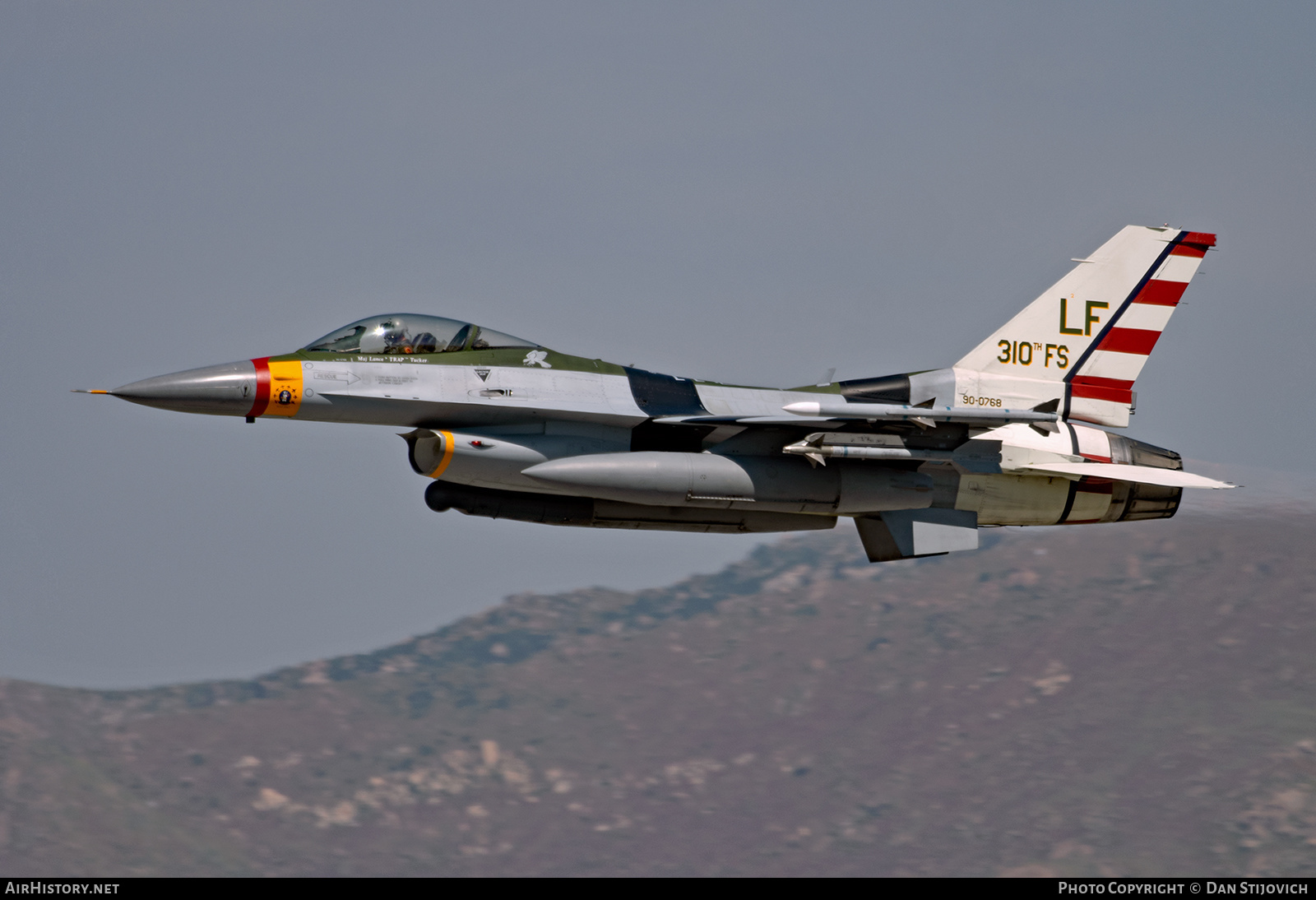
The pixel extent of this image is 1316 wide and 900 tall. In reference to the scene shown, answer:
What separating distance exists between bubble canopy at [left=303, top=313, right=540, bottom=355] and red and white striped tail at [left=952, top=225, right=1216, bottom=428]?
707cm

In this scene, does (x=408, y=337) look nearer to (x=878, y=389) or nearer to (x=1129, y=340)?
(x=878, y=389)

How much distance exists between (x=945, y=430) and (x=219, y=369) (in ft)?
30.4

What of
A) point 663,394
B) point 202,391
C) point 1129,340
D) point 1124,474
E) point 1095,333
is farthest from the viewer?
point 1129,340

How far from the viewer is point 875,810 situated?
630 feet

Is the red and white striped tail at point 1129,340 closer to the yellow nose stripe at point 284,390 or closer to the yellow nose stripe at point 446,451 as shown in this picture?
the yellow nose stripe at point 446,451

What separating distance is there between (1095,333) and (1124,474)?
249cm

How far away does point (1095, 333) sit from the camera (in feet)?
75.5

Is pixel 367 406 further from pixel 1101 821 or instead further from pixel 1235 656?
pixel 1235 656

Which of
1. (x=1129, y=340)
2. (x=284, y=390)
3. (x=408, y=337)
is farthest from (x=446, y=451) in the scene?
(x=1129, y=340)

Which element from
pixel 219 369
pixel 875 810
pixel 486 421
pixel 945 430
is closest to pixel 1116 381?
pixel 945 430

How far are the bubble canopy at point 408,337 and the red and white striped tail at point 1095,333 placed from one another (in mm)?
7066

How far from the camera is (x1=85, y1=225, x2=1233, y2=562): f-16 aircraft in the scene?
18891 mm

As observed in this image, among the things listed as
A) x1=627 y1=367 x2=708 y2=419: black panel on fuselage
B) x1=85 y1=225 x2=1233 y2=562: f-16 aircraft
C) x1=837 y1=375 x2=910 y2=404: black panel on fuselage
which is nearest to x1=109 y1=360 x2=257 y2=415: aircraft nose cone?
x1=85 y1=225 x2=1233 y2=562: f-16 aircraft
